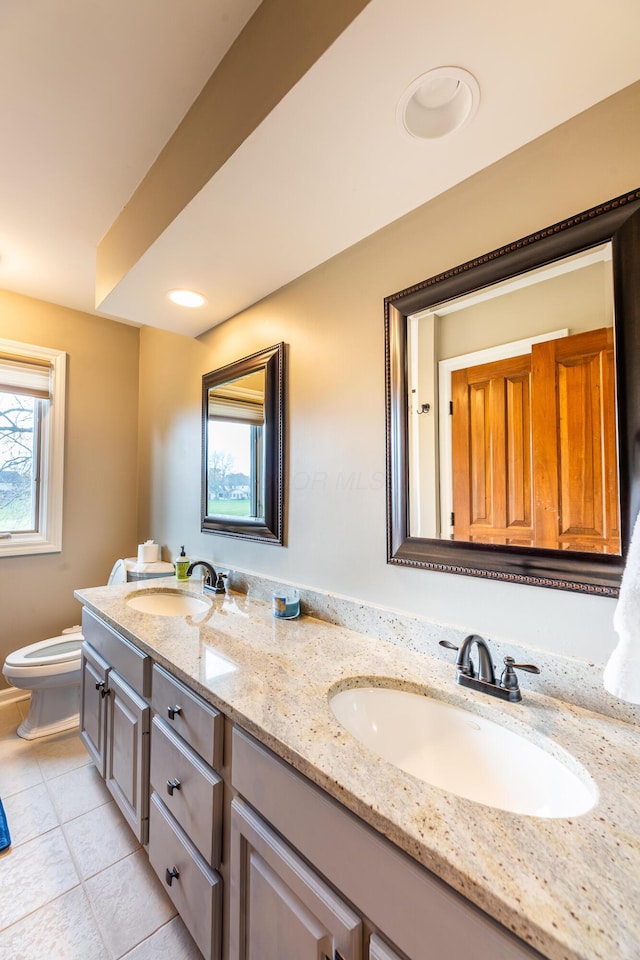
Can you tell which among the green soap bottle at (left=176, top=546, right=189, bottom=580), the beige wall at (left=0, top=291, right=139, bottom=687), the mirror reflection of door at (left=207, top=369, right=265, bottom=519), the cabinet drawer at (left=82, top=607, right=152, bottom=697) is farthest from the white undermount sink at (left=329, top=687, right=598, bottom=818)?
the beige wall at (left=0, top=291, right=139, bottom=687)

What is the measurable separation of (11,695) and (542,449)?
304 cm

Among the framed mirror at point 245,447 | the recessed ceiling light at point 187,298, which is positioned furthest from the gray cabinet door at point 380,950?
the recessed ceiling light at point 187,298

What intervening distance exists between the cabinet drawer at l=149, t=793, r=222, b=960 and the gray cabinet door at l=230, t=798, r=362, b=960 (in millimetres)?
83

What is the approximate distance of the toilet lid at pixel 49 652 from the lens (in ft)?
6.46

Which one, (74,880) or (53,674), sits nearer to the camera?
(74,880)

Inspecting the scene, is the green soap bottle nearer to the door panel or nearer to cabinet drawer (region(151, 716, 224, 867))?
cabinet drawer (region(151, 716, 224, 867))

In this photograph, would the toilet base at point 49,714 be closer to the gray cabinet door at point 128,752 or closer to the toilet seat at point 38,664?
the toilet seat at point 38,664

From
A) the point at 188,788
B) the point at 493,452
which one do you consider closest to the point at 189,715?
the point at 188,788

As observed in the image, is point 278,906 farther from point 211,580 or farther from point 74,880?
point 211,580

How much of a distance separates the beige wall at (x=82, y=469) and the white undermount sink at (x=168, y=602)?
3.63 feet

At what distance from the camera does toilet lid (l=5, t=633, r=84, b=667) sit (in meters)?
1.97

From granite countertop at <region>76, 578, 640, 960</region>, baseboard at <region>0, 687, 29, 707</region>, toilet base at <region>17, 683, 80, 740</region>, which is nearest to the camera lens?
granite countertop at <region>76, 578, 640, 960</region>

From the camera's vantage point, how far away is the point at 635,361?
812mm

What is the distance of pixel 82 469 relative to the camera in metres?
2.64
